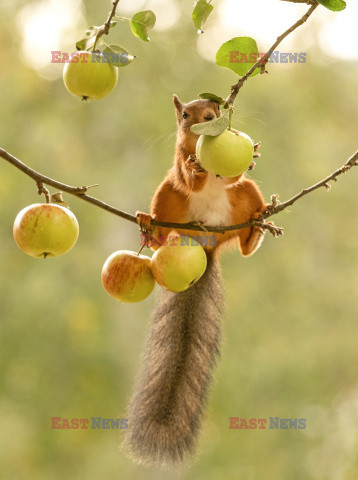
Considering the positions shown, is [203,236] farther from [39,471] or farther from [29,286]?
[39,471]

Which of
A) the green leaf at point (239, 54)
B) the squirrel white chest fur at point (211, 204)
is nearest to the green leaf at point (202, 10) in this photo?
the green leaf at point (239, 54)

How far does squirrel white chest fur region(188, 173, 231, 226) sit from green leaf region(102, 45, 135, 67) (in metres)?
0.60

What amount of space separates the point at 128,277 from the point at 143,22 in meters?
0.39

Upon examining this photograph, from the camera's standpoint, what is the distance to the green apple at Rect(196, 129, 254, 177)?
80 centimetres

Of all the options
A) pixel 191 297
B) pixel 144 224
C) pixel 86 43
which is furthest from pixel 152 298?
pixel 86 43

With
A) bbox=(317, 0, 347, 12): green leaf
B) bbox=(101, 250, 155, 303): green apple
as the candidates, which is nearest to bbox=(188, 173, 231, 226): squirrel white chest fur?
bbox=(101, 250, 155, 303): green apple

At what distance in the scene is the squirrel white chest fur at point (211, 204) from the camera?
4.75 ft

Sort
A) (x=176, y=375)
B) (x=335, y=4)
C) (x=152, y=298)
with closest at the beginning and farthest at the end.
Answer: (x=335, y=4) → (x=176, y=375) → (x=152, y=298)

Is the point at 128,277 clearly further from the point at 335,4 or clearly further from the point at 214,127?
the point at 335,4

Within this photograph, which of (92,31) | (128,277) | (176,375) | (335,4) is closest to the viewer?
(335,4)

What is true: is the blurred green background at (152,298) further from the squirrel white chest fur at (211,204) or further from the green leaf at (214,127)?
the green leaf at (214,127)

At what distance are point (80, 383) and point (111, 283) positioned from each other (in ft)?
12.5

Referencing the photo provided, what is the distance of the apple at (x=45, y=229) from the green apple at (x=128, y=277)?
4.4 inches

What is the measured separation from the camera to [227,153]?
0.79 meters
